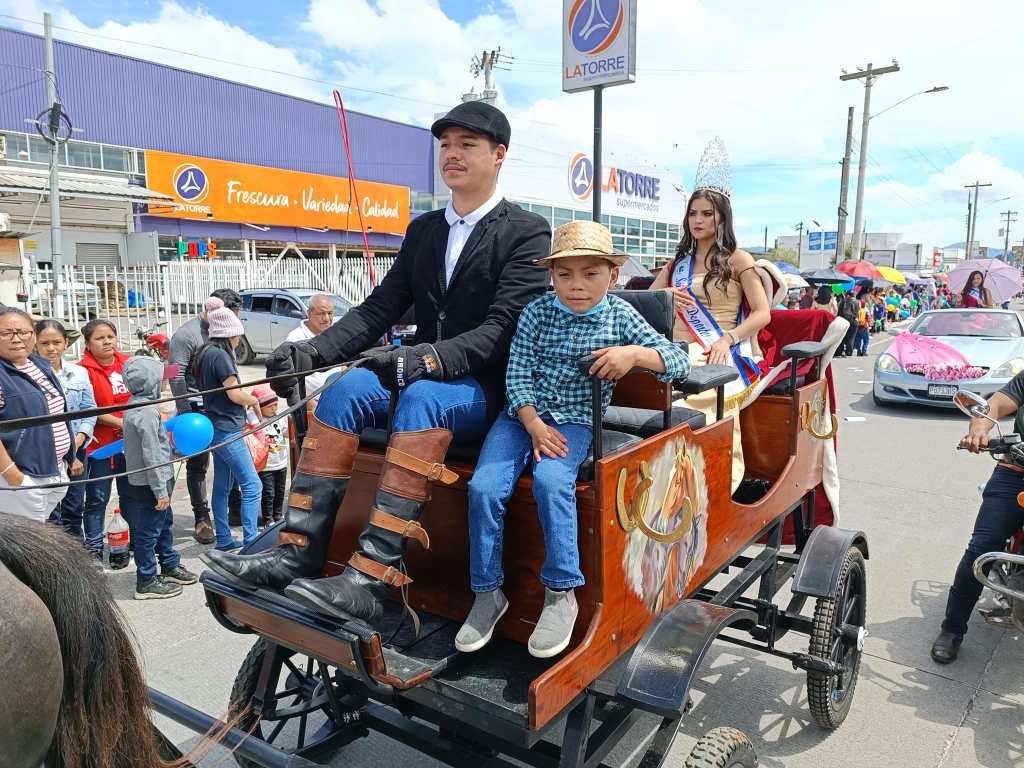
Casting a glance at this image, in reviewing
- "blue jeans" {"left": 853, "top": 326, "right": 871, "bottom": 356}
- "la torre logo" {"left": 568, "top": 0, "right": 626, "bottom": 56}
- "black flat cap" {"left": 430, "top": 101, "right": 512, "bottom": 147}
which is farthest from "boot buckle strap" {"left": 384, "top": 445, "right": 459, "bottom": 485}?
"blue jeans" {"left": 853, "top": 326, "right": 871, "bottom": 356}

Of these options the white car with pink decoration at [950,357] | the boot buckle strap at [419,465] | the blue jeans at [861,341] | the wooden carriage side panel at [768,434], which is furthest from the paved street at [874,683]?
the blue jeans at [861,341]

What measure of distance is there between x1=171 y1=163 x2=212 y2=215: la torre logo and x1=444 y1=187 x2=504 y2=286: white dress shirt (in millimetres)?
24087

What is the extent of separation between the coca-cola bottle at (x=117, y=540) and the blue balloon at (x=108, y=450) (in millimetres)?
410

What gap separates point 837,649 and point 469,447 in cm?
204

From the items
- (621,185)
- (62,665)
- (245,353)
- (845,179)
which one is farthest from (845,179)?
(62,665)

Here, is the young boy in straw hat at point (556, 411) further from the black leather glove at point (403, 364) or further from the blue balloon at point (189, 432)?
the blue balloon at point (189, 432)

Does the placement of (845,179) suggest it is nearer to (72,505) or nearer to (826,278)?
(826,278)

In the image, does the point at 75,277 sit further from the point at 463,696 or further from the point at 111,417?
the point at 463,696

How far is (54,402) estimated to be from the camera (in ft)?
12.9

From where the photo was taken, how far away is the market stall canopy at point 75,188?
15.7 meters

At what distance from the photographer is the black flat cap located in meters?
2.32

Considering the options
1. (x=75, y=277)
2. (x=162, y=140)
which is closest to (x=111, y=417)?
(x=75, y=277)

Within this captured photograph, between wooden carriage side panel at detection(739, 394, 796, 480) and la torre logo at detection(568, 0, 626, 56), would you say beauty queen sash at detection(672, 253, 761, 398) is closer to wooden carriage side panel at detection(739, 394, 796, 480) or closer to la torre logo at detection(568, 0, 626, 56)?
wooden carriage side panel at detection(739, 394, 796, 480)

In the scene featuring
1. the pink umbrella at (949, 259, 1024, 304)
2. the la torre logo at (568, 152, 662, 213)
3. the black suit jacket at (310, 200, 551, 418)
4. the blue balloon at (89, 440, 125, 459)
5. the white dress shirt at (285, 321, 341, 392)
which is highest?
the la torre logo at (568, 152, 662, 213)
